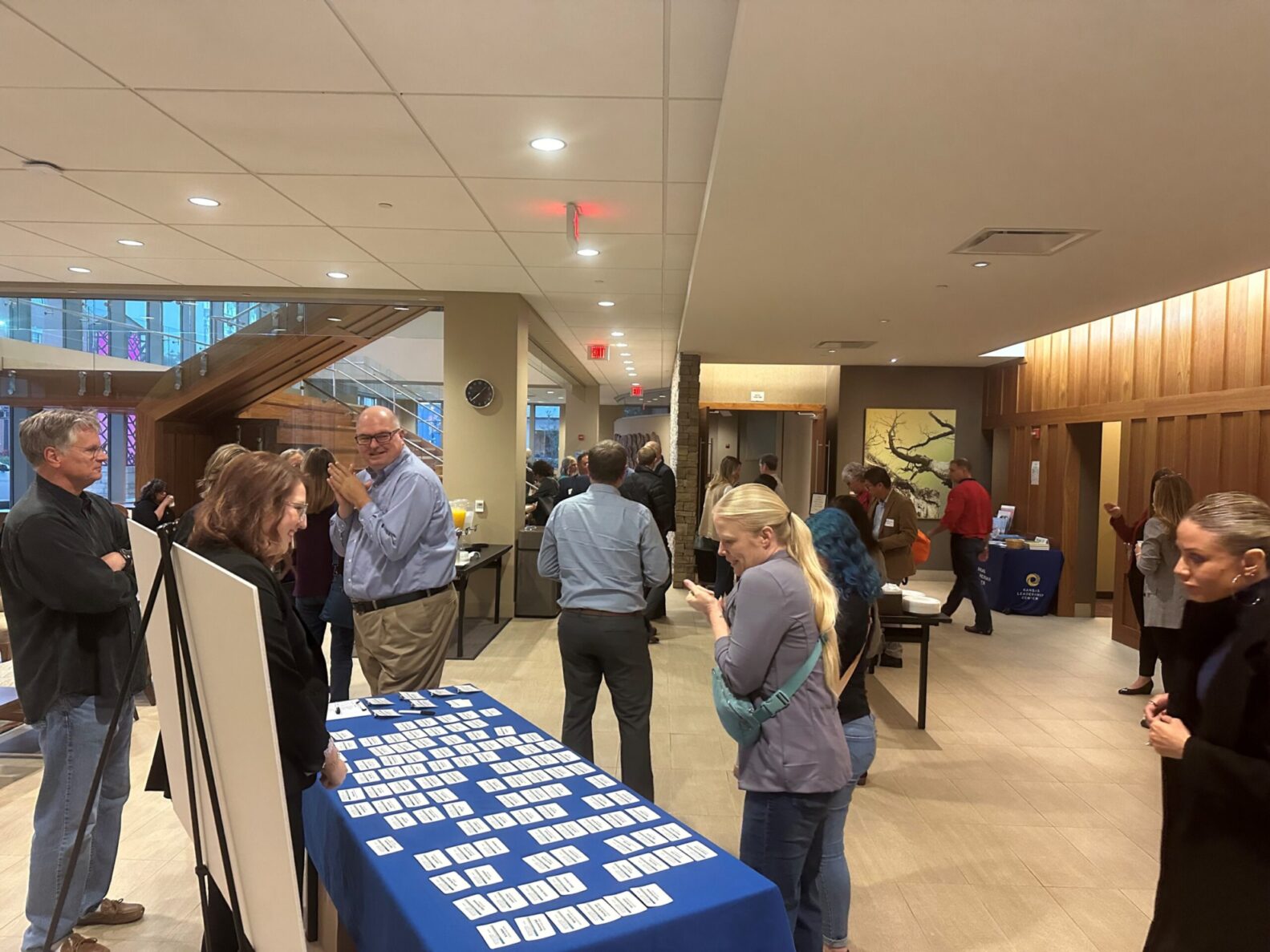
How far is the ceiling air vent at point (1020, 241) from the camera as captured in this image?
13.5 ft

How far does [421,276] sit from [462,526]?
7.00ft

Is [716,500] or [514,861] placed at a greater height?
[716,500]

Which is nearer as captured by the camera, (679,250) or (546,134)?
(546,134)

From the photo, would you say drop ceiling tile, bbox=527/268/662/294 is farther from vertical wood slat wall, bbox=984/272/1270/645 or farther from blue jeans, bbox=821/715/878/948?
blue jeans, bbox=821/715/878/948

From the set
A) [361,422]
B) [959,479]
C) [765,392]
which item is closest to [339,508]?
[361,422]

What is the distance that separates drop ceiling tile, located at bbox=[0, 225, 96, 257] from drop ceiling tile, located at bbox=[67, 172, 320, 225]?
4.14 feet

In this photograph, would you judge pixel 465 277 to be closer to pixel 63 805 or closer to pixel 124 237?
pixel 124 237

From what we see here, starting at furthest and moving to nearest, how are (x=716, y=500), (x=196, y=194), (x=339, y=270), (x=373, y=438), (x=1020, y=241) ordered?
(x=716, y=500), (x=339, y=270), (x=196, y=194), (x=1020, y=241), (x=373, y=438)

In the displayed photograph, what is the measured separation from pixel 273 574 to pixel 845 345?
25.4ft

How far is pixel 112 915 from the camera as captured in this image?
264cm

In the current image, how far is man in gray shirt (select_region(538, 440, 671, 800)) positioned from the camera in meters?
3.22

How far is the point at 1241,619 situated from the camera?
1.66m

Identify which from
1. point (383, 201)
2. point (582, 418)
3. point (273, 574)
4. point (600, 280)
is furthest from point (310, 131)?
point (582, 418)

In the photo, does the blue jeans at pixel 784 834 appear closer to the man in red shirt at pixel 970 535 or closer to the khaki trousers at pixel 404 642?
the khaki trousers at pixel 404 642
